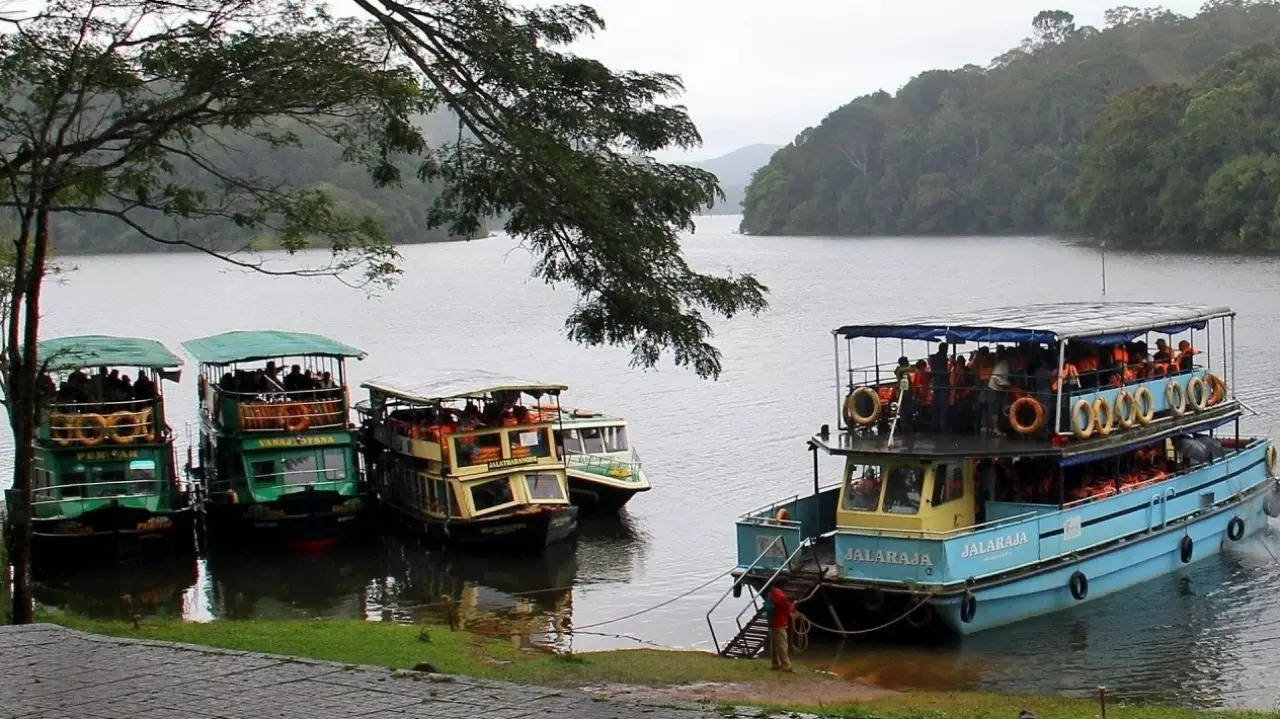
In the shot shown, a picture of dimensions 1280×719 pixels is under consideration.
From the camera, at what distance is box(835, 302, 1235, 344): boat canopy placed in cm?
2761

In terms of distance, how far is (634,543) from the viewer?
3644cm

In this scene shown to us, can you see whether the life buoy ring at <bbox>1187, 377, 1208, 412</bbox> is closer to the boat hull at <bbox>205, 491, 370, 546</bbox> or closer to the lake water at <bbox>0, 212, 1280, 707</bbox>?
the lake water at <bbox>0, 212, 1280, 707</bbox>

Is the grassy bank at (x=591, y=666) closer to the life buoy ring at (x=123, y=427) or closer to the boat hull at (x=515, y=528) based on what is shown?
the boat hull at (x=515, y=528)

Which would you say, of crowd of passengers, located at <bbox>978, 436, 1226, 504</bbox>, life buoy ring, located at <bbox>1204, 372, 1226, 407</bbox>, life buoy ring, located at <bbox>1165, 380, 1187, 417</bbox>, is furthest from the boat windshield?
life buoy ring, located at <bbox>1204, 372, 1226, 407</bbox>

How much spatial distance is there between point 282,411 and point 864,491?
1501 centimetres

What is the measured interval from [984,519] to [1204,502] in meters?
6.26

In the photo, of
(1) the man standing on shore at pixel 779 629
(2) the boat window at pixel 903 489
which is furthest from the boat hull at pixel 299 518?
(1) the man standing on shore at pixel 779 629

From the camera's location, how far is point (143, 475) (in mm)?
35188

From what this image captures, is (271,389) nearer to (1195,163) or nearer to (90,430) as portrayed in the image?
(90,430)

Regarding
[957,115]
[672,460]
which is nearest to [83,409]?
[672,460]

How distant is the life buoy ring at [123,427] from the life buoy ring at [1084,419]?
19589mm

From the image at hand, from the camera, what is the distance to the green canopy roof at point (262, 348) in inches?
1495

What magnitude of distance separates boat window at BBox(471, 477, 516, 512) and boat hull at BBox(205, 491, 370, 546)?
3.07 meters

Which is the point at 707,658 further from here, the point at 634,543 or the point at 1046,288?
the point at 1046,288
